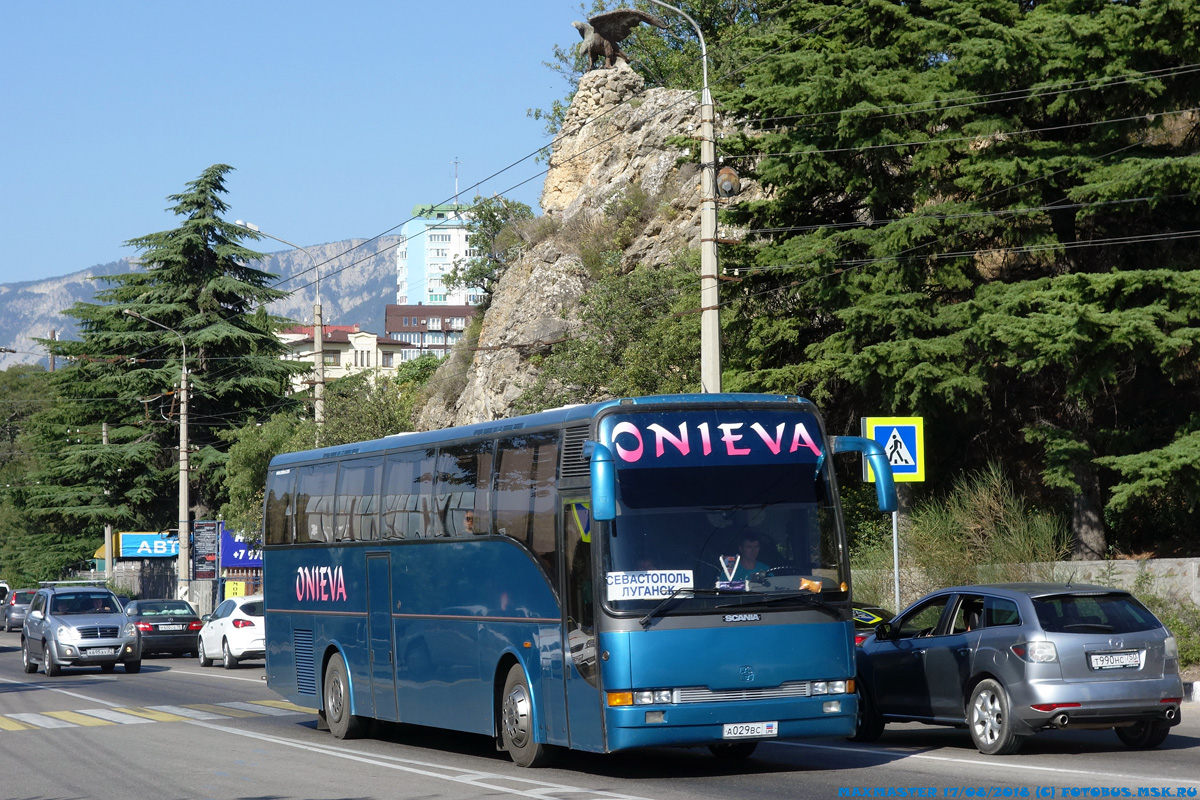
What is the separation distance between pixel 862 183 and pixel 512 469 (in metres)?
15.7

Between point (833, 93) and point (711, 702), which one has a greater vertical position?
point (833, 93)

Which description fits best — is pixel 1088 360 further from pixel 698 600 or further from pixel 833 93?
pixel 698 600

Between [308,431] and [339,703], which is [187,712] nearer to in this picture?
[339,703]

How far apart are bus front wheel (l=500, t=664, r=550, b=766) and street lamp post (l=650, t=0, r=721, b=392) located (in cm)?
816

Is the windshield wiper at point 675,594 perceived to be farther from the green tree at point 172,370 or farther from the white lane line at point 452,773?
the green tree at point 172,370

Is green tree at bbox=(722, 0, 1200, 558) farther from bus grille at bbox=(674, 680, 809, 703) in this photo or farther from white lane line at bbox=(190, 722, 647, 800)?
white lane line at bbox=(190, 722, 647, 800)

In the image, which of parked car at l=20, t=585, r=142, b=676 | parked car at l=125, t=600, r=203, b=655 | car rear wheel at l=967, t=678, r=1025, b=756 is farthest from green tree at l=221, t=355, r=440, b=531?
car rear wheel at l=967, t=678, r=1025, b=756

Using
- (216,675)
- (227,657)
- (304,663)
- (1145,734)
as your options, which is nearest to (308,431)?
(227,657)

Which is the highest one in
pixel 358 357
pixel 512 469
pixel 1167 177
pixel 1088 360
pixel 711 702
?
pixel 358 357

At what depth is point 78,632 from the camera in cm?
2925

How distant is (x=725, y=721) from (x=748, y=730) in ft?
0.68

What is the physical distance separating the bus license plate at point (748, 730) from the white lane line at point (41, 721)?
419 inches

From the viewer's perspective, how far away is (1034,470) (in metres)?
28.3

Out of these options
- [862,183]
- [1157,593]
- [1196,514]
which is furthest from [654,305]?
[1157,593]
